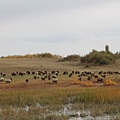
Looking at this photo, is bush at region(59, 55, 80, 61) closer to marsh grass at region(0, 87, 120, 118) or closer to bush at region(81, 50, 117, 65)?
bush at region(81, 50, 117, 65)

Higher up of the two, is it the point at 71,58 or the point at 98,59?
the point at 71,58

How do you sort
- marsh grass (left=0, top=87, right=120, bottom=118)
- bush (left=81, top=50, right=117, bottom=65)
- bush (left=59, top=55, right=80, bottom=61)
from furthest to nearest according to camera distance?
bush (left=59, top=55, right=80, bottom=61)
bush (left=81, top=50, right=117, bottom=65)
marsh grass (left=0, top=87, right=120, bottom=118)

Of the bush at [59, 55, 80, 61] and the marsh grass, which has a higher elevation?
the bush at [59, 55, 80, 61]

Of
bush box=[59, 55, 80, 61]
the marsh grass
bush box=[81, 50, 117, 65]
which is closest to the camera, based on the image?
the marsh grass

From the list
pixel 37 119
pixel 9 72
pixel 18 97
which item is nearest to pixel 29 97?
pixel 18 97

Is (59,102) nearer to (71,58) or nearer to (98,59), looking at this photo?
(98,59)

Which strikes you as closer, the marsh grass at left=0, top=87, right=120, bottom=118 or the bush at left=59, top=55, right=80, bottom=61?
the marsh grass at left=0, top=87, right=120, bottom=118

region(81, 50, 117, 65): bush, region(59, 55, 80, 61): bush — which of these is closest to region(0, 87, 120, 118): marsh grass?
region(81, 50, 117, 65): bush

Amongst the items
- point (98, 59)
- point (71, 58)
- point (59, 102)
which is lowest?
point (59, 102)

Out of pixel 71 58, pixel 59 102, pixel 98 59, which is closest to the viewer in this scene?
pixel 59 102

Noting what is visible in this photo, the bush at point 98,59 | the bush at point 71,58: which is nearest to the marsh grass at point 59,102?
the bush at point 98,59

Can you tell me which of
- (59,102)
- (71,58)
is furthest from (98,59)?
(59,102)

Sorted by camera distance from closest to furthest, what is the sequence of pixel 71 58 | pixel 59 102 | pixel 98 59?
pixel 59 102 → pixel 98 59 → pixel 71 58

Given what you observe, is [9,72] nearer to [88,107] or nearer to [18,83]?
[18,83]
